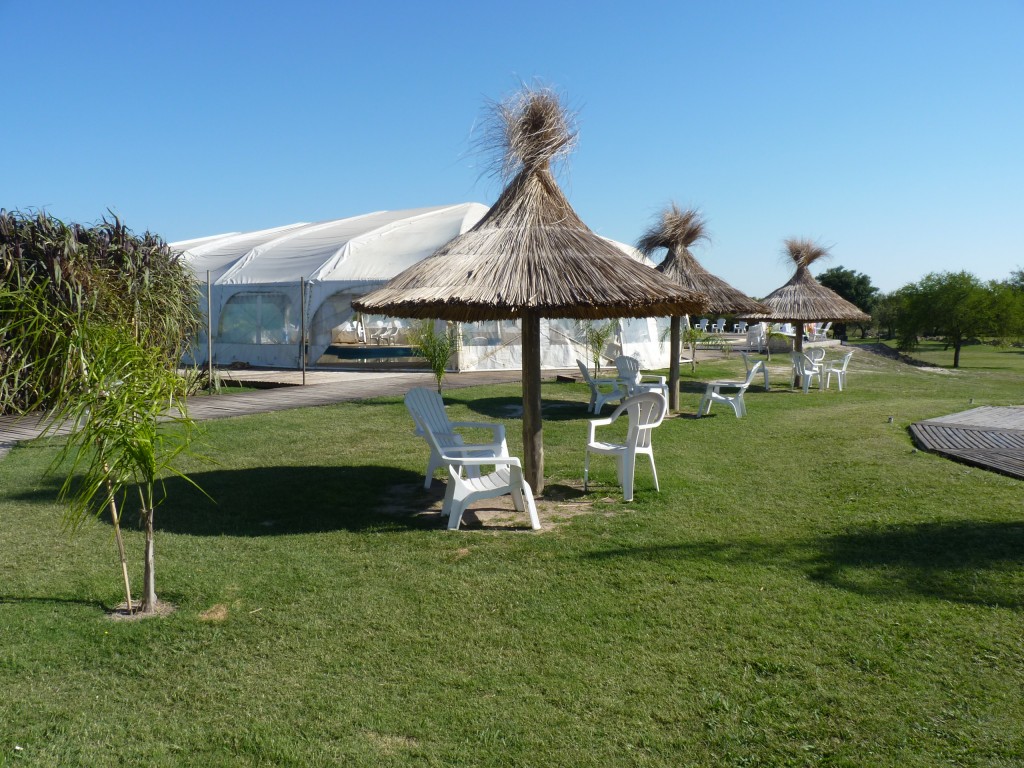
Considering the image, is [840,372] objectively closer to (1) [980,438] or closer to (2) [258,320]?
(1) [980,438]

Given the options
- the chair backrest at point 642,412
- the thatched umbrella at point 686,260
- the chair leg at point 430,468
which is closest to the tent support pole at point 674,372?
the thatched umbrella at point 686,260

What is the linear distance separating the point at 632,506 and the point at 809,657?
111 inches

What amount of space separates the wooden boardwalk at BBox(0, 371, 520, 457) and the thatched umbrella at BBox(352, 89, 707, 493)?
5185mm

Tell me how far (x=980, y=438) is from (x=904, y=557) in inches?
209

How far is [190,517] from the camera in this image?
6.02m

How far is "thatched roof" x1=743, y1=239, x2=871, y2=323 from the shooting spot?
56.5 feet

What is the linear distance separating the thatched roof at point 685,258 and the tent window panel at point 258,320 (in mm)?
11415

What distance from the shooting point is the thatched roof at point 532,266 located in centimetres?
614

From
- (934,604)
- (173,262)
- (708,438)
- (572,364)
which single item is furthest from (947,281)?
(934,604)

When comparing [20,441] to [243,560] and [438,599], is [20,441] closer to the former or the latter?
[243,560]

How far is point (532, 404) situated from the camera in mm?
6820

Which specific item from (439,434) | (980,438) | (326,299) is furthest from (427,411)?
(326,299)

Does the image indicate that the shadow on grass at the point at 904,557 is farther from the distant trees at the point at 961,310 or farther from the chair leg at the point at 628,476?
the distant trees at the point at 961,310

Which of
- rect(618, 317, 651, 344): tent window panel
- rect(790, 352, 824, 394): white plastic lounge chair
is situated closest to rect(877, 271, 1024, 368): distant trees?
rect(618, 317, 651, 344): tent window panel
